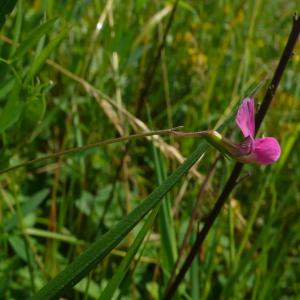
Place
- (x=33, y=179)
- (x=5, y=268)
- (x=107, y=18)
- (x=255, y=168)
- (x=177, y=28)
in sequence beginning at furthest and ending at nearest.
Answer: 1. (x=177, y=28)
2. (x=255, y=168)
3. (x=33, y=179)
4. (x=107, y=18)
5. (x=5, y=268)

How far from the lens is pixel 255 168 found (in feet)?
5.98

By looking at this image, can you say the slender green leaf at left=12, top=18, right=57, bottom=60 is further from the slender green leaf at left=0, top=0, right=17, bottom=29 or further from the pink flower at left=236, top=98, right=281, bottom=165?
the pink flower at left=236, top=98, right=281, bottom=165

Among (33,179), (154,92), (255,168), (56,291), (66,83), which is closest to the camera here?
(56,291)

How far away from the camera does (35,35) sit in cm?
81

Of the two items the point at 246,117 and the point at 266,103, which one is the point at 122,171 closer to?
the point at 266,103

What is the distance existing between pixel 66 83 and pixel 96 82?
9 cm

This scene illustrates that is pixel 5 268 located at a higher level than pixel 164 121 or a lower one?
lower

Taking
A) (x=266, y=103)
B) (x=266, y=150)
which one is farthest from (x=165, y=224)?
(x=266, y=150)

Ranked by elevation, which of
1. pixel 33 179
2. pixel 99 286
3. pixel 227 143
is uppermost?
A: pixel 227 143

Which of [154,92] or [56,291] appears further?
[154,92]

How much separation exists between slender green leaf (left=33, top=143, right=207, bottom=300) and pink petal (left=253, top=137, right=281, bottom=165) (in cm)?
9

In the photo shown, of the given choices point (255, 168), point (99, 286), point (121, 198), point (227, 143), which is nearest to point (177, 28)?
point (255, 168)

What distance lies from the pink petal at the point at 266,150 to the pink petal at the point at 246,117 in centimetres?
2

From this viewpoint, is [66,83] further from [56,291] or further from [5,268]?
[56,291]
